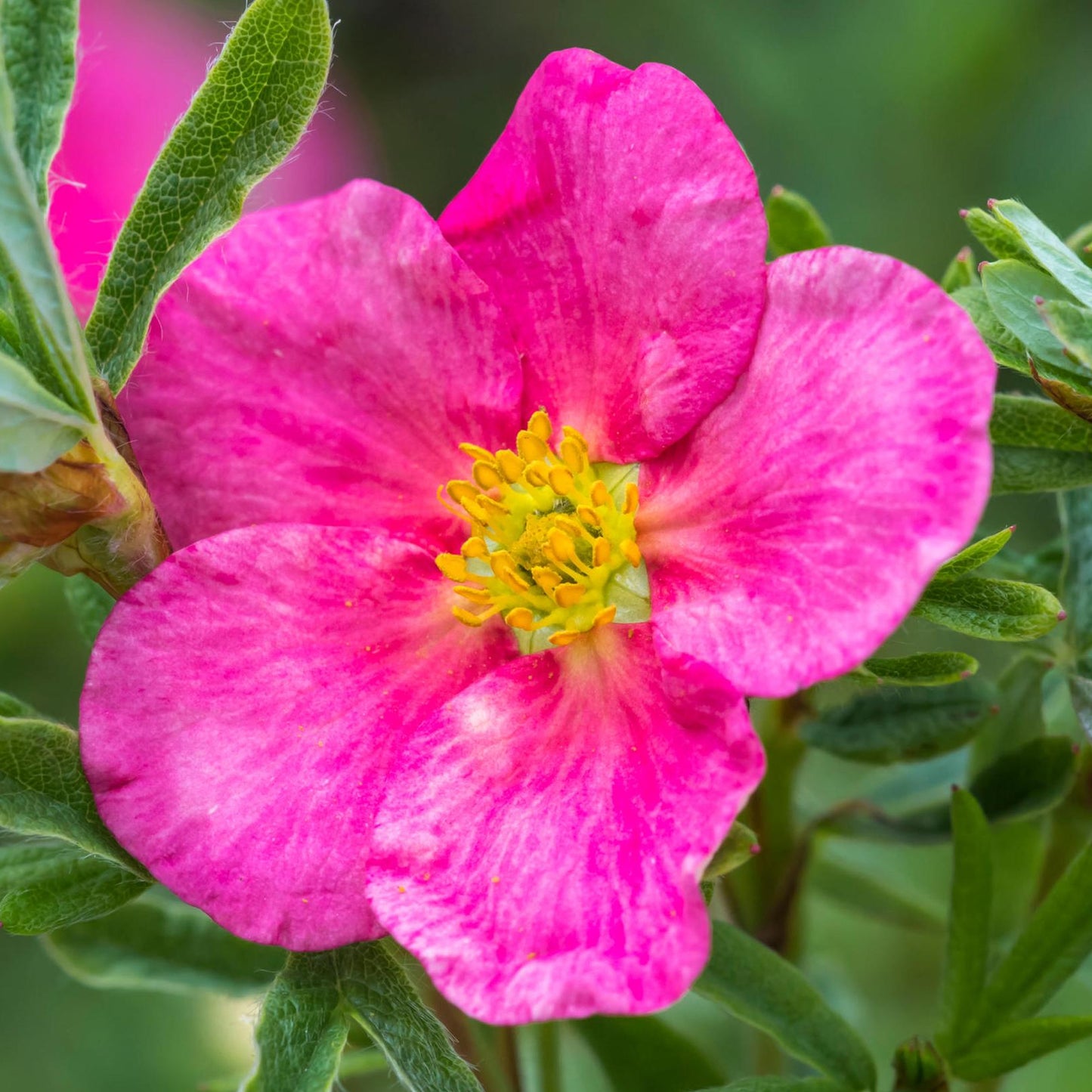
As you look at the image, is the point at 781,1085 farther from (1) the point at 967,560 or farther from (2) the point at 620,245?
(2) the point at 620,245

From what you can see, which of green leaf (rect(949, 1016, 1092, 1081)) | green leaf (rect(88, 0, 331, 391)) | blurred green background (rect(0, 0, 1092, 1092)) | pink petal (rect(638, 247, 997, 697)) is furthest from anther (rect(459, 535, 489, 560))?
blurred green background (rect(0, 0, 1092, 1092))

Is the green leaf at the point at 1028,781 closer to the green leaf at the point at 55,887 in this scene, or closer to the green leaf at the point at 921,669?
the green leaf at the point at 921,669

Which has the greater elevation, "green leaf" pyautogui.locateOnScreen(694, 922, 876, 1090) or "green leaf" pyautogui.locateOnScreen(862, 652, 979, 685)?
"green leaf" pyautogui.locateOnScreen(862, 652, 979, 685)

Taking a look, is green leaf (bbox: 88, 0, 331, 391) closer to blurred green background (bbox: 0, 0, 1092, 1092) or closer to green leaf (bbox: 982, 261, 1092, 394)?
green leaf (bbox: 982, 261, 1092, 394)

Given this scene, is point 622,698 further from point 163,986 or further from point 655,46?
point 655,46

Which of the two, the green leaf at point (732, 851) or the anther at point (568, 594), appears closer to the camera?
the green leaf at point (732, 851)

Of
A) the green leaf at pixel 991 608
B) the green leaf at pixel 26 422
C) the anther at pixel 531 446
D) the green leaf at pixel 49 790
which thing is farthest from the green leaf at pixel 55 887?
the green leaf at pixel 991 608

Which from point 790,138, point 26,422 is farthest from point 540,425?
point 790,138
